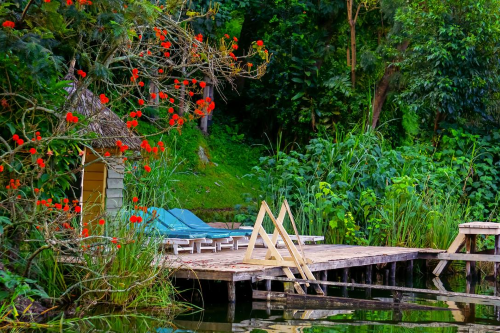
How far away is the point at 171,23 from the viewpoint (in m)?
7.82

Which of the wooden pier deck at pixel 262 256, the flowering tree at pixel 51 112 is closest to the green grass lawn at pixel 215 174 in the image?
the wooden pier deck at pixel 262 256

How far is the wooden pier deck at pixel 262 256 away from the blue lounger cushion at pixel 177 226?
0.86 feet

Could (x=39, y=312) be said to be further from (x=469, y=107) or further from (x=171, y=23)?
(x=469, y=107)

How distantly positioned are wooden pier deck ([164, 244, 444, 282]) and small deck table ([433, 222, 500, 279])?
243 millimetres

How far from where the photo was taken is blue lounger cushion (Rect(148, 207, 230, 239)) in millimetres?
10111

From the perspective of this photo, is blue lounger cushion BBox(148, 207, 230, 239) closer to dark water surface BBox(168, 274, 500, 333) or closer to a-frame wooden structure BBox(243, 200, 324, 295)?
dark water surface BBox(168, 274, 500, 333)

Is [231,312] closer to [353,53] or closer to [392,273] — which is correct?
[392,273]

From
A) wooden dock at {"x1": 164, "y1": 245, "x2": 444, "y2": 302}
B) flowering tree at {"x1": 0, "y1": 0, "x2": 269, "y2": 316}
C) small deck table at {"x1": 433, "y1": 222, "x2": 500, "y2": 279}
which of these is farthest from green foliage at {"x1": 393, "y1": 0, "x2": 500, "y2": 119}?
flowering tree at {"x1": 0, "y1": 0, "x2": 269, "y2": 316}

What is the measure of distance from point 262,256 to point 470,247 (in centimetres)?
365

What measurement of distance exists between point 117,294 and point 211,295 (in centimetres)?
210

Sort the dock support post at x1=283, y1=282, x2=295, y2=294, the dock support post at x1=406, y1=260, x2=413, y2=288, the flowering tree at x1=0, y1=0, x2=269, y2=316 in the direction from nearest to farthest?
the flowering tree at x1=0, y1=0, x2=269, y2=316, the dock support post at x1=283, y1=282, x2=295, y2=294, the dock support post at x1=406, y1=260, x2=413, y2=288

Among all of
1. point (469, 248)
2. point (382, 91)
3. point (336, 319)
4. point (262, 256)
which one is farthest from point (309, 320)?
point (382, 91)

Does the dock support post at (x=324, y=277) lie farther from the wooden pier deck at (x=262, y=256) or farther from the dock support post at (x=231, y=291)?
the dock support post at (x=231, y=291)

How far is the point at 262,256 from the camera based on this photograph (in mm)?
9883
